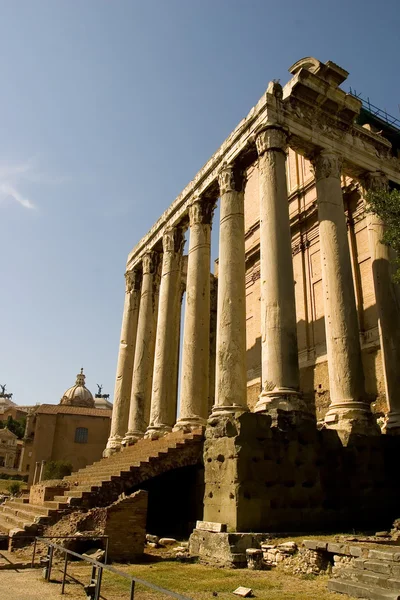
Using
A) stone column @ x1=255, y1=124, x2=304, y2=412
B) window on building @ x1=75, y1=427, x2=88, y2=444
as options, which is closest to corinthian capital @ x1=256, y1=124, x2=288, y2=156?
stone column @ x1=255, y1=124, x2=304, y2=412

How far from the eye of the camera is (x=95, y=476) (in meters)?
15.9

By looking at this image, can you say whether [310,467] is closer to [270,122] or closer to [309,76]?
[270,122]

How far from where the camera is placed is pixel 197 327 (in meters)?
17.8

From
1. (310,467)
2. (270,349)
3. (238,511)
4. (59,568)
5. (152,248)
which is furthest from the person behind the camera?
(152,248)

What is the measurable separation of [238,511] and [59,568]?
3.94 m

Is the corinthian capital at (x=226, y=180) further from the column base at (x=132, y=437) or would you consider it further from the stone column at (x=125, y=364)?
the column base at (x=132, y=437)

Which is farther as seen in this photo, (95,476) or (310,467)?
(95,476)

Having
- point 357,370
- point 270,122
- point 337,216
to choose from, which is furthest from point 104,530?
point 270,122

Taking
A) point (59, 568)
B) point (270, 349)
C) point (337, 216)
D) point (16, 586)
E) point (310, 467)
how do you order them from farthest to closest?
point (337, 216) → point (270, 349) → point (310, 467) → point (59, 568) → point (16, 586)

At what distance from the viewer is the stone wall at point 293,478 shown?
37.6ft

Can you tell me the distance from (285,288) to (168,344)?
7.46 meters

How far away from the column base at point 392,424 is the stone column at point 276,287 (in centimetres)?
357

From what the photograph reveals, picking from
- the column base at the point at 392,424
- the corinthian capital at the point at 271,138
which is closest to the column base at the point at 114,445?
the column base at the point at 392,424

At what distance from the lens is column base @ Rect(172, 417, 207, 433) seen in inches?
643
